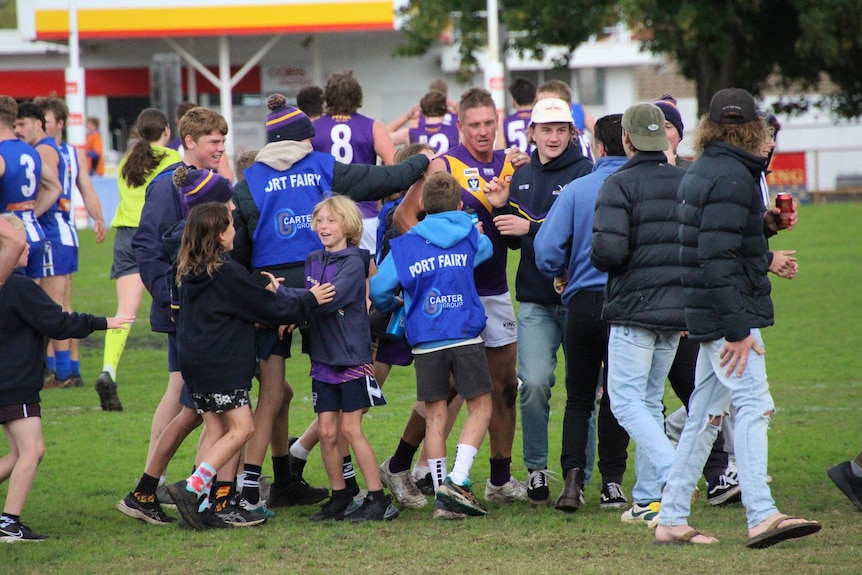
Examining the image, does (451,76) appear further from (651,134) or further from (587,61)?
A: (651,134)

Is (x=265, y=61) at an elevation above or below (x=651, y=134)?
above

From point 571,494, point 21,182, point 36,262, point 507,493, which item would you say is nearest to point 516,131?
point 36,262

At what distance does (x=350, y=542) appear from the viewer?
600 centimetres

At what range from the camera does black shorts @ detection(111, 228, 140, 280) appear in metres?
9.98

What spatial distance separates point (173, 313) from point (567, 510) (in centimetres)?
237

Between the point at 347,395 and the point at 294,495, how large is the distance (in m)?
0.93

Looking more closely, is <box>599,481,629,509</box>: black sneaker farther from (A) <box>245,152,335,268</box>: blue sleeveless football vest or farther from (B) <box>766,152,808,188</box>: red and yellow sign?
(B) <box>766,152,808,188</box>: red and yellow sign

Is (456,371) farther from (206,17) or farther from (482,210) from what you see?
(206,17)

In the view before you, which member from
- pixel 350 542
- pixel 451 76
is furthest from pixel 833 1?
pixel 350 542

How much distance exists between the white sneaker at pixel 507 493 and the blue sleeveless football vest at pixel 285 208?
1702 mm

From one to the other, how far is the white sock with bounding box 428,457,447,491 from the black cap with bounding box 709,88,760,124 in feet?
7.86

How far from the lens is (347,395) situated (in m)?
6.55

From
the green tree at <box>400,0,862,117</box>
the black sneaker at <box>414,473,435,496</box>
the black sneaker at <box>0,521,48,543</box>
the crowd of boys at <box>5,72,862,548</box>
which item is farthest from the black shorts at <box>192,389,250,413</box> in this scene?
the green tree at <box>400,0,862,117</box>

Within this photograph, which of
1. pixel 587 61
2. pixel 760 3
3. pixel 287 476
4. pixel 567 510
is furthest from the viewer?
pixel 587 61
